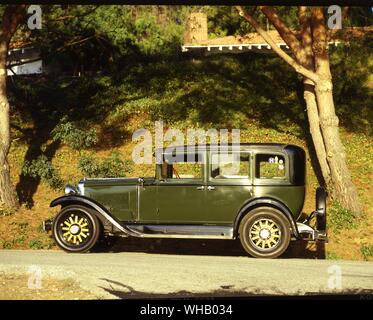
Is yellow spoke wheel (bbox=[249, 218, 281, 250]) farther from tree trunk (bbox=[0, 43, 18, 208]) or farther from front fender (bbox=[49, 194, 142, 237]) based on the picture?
tree trunk (bbox=[0, 43, 18, 208])

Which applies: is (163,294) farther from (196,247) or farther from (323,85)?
(323,85)

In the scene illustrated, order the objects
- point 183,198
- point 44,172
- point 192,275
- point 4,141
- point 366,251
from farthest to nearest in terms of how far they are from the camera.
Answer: point 44,172 < point 4,141 < point 366,251 < point 183,198 < point 192,275

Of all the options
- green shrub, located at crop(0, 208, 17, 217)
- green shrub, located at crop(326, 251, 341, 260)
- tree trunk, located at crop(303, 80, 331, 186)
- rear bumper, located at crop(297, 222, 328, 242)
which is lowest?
green shrub, located at crop(326, 251, 341, 260)

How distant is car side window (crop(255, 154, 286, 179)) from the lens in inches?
404

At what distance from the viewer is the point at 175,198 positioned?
1034cm

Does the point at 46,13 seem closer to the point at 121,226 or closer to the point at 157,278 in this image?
the point at 121,226

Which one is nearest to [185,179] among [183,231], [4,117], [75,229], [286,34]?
[183,231]

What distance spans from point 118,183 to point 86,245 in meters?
1.24

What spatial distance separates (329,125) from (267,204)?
4.00m

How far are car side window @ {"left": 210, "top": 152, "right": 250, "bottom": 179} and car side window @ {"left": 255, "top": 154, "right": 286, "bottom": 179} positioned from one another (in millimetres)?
192

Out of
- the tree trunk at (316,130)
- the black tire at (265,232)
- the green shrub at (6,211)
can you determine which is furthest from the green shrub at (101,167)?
the black tire at (265,232)

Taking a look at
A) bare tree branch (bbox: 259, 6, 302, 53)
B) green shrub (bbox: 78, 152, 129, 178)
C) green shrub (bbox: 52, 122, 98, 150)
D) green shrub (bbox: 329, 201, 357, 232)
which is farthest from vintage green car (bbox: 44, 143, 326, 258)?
green shrub (bbox: 52, 122, 98, 150)

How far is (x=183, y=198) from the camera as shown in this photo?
33.8ft
